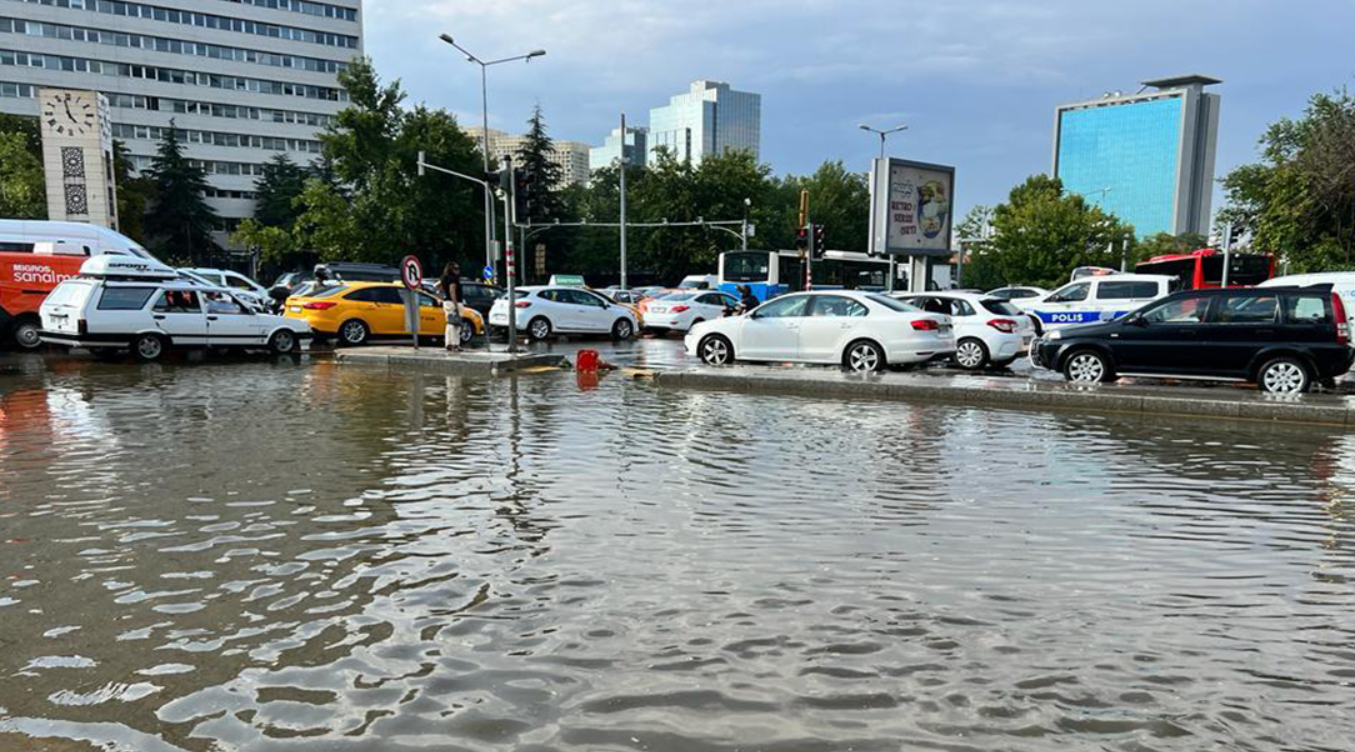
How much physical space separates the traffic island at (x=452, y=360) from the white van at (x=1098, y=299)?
38.1 feet

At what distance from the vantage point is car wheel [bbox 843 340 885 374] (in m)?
14.9

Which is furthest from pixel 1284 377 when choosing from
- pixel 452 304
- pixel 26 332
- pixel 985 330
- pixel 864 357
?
pixel 26 332

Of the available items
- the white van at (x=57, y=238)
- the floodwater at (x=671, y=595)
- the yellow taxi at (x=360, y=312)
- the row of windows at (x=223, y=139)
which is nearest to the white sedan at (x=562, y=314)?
the yellow taxi at (x=360, y=312)

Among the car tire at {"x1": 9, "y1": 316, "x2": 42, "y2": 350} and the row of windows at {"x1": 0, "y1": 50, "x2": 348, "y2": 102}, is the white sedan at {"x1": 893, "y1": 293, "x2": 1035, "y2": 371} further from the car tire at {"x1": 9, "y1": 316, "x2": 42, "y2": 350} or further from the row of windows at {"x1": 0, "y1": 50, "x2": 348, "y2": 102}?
the row of windows at {"x1": 0, "y1": 50, "x2": 348, "y2": 102}

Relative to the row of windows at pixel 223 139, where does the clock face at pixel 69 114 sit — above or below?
below

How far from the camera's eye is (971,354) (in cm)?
1677

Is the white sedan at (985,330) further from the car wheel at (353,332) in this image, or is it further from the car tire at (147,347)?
the car tire at (147,347)

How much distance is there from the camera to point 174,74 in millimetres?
81438

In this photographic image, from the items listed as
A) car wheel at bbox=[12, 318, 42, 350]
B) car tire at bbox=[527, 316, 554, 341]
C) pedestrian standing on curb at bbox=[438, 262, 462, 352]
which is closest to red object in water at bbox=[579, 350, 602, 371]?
pedestrian standing on curb at bbox=[438, 262, 462, 352]

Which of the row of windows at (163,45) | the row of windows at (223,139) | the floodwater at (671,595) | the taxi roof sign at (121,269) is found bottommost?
the floodwater at (671,595)

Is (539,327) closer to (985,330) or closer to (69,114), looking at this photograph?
(985,330)

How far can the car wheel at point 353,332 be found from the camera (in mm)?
20484

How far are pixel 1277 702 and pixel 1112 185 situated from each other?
497ft

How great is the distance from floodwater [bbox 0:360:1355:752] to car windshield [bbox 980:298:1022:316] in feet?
26.6
